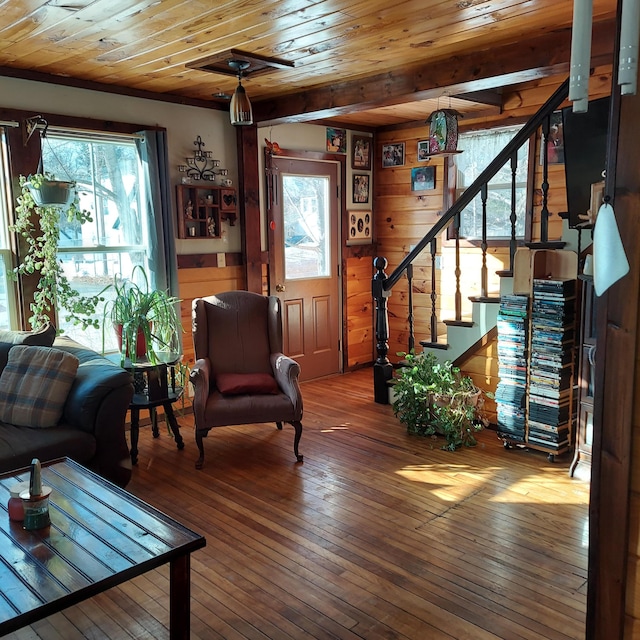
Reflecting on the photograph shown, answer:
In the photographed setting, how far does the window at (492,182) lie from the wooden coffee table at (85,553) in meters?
3.84

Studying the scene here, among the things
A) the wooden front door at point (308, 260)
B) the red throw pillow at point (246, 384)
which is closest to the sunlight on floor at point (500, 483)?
the red throw pillow at point (246, 384)

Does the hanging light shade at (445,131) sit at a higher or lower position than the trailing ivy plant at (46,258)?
higher

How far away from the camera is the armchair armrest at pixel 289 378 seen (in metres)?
3.78

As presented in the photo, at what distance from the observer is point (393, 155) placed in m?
6.01

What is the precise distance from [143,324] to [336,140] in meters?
2.91

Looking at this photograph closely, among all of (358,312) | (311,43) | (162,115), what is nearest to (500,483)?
(311,43)

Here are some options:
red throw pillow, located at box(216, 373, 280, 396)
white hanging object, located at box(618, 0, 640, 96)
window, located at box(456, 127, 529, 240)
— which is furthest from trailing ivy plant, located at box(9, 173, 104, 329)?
white hanging object, located at box(618, 0, 640, 96)

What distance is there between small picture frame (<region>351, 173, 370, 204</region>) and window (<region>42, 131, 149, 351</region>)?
2.31 meters

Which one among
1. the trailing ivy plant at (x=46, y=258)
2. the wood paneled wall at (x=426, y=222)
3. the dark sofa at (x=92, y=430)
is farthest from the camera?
the wood paneled wall at (x=426, y=222)

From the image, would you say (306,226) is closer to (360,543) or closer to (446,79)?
(446,79)

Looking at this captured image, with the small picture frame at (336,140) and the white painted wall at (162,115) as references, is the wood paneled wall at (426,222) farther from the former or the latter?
the white painted wall at (162,115)

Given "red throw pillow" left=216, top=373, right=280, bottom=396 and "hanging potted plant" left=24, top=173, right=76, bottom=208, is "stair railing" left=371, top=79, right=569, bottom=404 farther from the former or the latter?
"hanging potted plant" left=24, top=173, right=76, bottom=208

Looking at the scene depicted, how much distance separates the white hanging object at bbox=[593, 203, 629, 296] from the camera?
4.22 feet

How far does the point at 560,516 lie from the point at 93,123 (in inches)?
145
